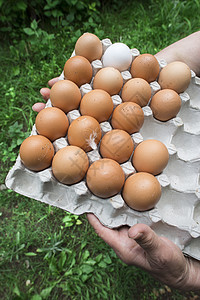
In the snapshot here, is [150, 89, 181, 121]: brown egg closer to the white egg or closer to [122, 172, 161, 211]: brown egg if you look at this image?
the white egg

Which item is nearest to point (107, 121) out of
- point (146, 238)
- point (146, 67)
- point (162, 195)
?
point (146, 67)

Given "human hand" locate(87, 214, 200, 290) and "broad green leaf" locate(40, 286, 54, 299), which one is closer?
"human hand" locate(87, 214, 200, 290)

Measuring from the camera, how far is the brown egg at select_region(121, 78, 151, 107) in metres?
1.36

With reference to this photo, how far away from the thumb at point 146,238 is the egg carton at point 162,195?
11 centimetres

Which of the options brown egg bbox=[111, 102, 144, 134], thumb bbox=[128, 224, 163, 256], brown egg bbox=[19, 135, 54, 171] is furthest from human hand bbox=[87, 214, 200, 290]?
brown egg bbox=[111, 102, 144, 134]

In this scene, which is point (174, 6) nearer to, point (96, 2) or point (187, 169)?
point (96, 2)

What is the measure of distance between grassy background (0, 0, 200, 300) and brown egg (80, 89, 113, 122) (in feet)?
3.42

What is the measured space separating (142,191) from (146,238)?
201 mm

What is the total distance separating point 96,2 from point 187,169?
2.41 metres

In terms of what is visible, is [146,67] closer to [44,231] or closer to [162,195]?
[162,195]

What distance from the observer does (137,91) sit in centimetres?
136

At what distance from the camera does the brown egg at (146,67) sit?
4.70 ft

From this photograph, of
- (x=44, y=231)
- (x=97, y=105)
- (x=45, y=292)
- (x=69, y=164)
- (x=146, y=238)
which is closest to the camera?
(x=146, y=238)

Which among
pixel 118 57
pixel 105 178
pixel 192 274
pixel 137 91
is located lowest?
pixel 192 274
